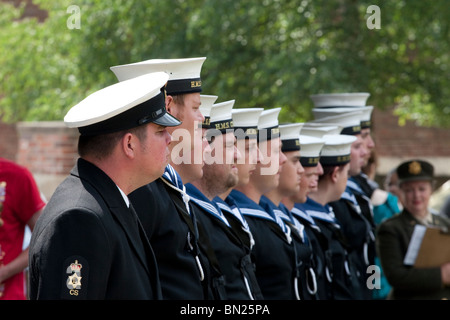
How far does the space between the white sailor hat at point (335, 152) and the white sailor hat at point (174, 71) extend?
258 centimetres

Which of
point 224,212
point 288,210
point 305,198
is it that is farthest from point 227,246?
point 305,198

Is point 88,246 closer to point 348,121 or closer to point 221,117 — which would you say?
point 221,117

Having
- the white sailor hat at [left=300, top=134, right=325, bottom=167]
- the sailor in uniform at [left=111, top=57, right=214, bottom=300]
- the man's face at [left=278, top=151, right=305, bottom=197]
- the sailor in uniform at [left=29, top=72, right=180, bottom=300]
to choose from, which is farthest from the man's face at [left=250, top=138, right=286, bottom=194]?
the sailor in uniform at [left=29, top=72, right=180, bottom=300]

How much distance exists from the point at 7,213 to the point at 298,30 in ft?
17.8

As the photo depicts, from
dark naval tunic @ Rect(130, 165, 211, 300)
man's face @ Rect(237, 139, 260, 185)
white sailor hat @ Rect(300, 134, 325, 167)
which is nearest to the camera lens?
dark naval tunic @ Rect(130, 165, 211, 300)

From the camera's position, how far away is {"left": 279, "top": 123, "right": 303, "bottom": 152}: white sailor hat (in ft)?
18.6

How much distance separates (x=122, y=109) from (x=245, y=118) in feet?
7.05

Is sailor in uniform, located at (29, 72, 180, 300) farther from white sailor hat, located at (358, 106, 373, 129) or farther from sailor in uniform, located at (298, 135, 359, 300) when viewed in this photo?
white sailor hat, located at (358, 106, 373, 129)

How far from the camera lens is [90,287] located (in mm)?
2680

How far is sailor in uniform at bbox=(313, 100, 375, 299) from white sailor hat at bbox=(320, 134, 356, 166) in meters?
0.49

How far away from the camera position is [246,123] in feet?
16.4
